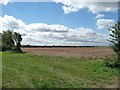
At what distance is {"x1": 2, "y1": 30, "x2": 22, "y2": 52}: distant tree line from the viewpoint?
44750 millimetres

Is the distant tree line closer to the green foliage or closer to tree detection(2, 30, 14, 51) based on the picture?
tree detection(2, 30, 14, 51)

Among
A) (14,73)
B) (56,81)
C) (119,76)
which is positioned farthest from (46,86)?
(119,76)

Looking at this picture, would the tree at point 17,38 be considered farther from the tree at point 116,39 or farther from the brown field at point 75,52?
the tree at point 116,39

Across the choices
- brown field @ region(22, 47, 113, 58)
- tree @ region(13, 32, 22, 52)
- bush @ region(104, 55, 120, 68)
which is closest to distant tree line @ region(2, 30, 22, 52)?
tree @ region(13, 32, 22, 52)

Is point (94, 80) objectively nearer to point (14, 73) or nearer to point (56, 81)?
point (56, 81)

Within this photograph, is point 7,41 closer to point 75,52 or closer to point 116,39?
point 75,52

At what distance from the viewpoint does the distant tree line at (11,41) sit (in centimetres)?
4475

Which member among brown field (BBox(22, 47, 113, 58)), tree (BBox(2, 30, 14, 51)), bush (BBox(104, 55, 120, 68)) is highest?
tree (BBox(2, 30, 14, 51))

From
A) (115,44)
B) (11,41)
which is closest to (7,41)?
(11,41)

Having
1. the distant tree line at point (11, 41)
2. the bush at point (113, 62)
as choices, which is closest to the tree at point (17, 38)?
the distant tree line at point (11, 41)

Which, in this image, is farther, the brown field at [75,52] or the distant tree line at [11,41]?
the distant tree line at [11,41]

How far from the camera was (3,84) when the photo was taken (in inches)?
564

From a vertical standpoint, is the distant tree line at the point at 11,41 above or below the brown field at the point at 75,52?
above

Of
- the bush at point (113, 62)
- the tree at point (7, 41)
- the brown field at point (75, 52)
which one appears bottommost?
the brown field at point (75, 52)
